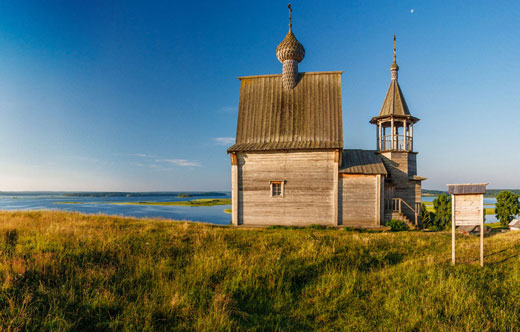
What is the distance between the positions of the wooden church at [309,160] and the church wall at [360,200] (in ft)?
0.20

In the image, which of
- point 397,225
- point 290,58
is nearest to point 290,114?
point 290,58

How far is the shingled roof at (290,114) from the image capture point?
1747cm

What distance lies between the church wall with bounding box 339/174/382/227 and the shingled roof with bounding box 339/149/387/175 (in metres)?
0.35

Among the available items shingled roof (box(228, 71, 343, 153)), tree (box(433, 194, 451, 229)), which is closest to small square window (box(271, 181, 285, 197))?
shingled roof (box(228, 71, 343, 153))

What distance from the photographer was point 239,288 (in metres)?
5.31

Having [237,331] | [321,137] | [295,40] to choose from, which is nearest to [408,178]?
[321,137]

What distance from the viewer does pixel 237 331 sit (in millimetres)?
3887

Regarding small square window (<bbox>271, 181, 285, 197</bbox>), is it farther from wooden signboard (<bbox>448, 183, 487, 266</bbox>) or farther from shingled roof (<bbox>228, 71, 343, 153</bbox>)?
wooden signboard (<bbox>448, 183, 487, 266</bbox>)

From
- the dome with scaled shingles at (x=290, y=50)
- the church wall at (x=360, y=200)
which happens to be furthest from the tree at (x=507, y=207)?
the dome with scaled shingles at (x=290, y=50)

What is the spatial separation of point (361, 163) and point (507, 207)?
20577mm

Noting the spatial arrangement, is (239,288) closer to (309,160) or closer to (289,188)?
(289,188)

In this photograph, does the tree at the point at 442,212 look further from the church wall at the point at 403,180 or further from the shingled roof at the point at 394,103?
the shingled roof at the point at 394,103

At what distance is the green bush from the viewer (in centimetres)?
1628

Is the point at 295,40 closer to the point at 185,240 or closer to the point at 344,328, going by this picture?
the point at 185,240
